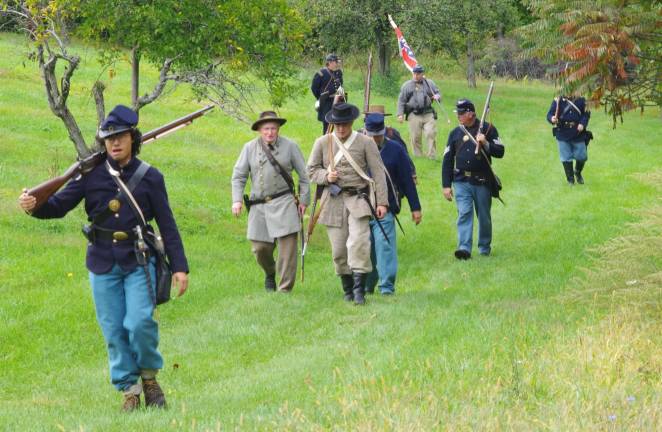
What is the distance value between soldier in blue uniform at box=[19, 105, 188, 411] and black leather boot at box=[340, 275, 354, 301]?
200 inches

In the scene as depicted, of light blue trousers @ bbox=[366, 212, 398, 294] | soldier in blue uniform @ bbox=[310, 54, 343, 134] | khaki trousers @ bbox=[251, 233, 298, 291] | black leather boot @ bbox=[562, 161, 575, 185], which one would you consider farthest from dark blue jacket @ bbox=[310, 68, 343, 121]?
light blue trousers @ bbox=[366, 212, 398, 294]

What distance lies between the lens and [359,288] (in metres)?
13.4

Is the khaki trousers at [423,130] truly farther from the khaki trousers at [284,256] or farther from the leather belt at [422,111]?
the khaki trousers at [284,256]

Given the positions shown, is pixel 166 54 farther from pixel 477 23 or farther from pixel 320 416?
pixel 477 23

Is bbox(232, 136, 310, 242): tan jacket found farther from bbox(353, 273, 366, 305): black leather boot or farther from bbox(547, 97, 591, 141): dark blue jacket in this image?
bbox(547, 97, 591, 141): dark blue jacket

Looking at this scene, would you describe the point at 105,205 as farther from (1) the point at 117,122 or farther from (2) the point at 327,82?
(2) the point at 327,82

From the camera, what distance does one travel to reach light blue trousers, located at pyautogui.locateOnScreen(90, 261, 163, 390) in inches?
338

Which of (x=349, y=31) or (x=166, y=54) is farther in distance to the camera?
(x=349, y=31)

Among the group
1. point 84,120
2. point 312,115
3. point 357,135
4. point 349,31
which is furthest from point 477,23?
point 357,135

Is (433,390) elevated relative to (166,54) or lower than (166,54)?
lower

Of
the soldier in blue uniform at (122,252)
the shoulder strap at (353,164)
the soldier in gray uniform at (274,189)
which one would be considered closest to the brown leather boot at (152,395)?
the soldier in blue uniform at (122,252)

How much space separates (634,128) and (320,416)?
110 feet

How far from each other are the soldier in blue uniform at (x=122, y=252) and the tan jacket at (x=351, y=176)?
15.8 feet

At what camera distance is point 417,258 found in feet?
57.1
